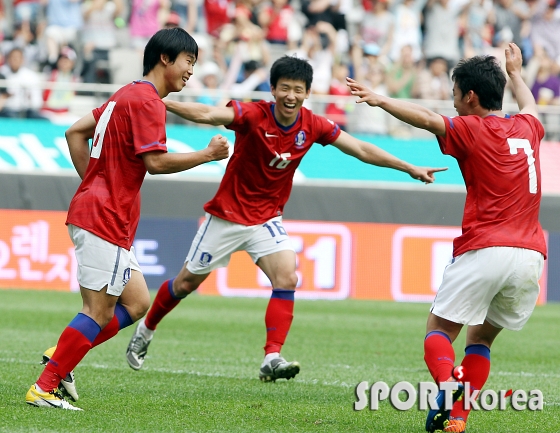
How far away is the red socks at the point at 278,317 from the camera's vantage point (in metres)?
7.11

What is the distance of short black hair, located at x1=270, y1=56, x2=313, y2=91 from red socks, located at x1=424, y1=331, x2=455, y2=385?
258 cm

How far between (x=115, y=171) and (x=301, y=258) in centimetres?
925

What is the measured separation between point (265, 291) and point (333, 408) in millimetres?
8716

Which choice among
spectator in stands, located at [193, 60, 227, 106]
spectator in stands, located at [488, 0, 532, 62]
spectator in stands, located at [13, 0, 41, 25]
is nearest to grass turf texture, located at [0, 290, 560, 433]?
spectator in stands, located at [193, 60, 227, 106]

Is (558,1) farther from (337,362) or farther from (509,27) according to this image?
(337,362)

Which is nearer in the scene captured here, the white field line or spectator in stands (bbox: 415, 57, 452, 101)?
the white field line

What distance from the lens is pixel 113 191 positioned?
5391 mm

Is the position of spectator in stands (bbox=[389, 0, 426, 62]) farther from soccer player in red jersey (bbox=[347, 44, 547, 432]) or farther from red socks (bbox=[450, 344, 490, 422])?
red socks (bbox=[450, 344, 490, 422])

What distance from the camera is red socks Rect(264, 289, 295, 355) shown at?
7.11 m

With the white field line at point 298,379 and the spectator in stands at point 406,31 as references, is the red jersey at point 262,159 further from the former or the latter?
the spectator in stands at point 406,31

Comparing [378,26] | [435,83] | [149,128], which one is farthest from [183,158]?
[378,26]

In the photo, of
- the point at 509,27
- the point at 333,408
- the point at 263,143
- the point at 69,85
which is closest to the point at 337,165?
the point at 69,85

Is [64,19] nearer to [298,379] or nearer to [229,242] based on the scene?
[229,242]

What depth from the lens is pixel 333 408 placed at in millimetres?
5902
